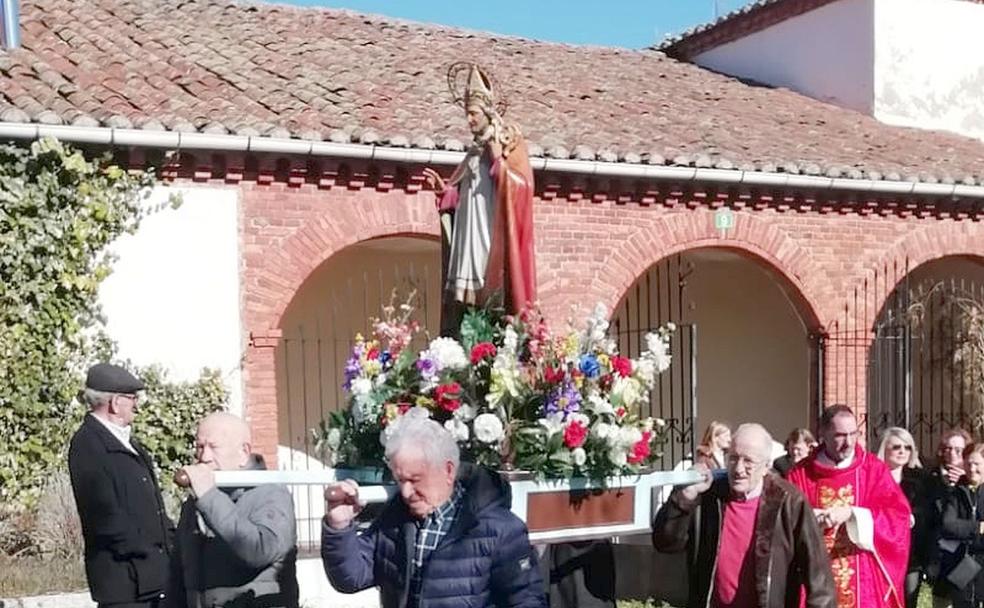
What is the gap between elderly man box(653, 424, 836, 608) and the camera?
4.52 m

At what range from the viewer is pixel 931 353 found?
14938mm

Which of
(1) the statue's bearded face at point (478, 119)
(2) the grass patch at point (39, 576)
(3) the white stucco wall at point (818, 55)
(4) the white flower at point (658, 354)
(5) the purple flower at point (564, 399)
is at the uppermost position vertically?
(3) the white stucco wall at point (818, 55)

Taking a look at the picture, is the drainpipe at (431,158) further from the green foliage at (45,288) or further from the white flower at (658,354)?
the white flower at (658,354)

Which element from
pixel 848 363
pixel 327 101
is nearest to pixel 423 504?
pixel 327 101

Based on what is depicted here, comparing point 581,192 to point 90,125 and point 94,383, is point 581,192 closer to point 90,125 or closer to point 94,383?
point 90,125

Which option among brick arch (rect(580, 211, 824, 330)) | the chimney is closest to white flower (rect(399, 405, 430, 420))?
A: the chimney

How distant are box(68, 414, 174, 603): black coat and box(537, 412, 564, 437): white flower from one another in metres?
1.98

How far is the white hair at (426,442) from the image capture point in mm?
3404

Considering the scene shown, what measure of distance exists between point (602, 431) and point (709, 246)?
8.00m

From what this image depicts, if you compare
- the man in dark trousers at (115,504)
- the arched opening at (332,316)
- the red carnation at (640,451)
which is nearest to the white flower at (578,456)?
the red carnation at (640,451)

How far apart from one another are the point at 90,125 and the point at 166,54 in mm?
2349

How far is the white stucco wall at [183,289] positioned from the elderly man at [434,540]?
6.31 m

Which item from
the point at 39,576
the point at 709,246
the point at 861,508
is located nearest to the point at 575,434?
the point at 861,508

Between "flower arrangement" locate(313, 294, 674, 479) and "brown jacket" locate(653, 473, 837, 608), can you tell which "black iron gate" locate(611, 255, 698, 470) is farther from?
"flower arrangement" locate(313, 294, 674, 479)
